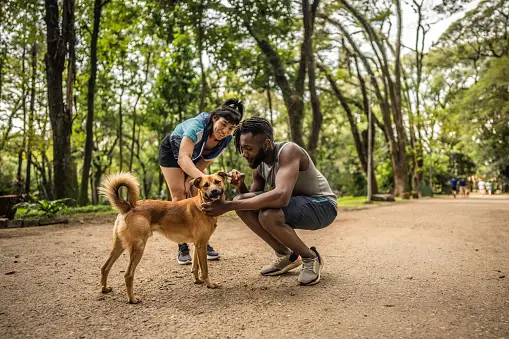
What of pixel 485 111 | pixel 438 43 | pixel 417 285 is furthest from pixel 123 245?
pixel 438 43

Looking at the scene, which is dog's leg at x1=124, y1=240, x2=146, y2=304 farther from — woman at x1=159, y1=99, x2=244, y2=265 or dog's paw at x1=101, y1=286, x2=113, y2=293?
woman at x1=159, y1=99, x2=244, y2=265

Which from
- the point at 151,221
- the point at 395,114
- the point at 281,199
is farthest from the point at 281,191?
the point at 395,114

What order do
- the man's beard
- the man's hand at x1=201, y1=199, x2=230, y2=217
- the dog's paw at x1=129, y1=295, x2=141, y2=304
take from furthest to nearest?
1. the man's beard
2. the man's hand at x1=201, y1=199, x2=230, y2=217
3. the dog's paw at x1=129, y1=295, x2=141, y2=304

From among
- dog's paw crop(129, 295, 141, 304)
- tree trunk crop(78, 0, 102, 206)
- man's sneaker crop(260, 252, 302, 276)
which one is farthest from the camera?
tree trunk crop(78, 0, 102, 206)

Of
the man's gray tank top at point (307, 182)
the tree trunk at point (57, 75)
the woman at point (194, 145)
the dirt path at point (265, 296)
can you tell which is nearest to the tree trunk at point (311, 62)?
the tree trunk at point (57, 75)

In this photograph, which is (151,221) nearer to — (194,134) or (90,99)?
(194,134)

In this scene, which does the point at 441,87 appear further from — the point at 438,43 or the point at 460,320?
the point at 460,320

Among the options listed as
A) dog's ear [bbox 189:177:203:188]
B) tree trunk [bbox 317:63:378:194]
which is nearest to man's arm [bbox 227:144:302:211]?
dog's ear [bbox 189:177:203:188]

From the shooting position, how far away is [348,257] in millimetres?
5754

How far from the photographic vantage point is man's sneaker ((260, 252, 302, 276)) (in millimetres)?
4582

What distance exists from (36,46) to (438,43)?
98.4 feet

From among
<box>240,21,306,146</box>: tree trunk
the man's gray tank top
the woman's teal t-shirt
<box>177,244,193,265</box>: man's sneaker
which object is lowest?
<box>177,244,193,265</box>: man's sneaker

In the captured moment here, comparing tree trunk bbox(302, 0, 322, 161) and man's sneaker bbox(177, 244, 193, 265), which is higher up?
tree trunk bbox(302, 0, 322, 161)

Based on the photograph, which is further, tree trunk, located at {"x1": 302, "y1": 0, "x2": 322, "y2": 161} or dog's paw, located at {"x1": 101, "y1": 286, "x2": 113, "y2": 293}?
tree trunk, located at {"x1": 302, "y1": 0, "x2": 322, "y2": 161}
